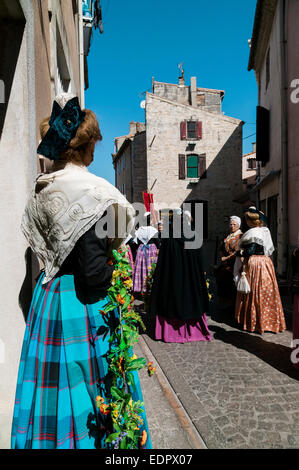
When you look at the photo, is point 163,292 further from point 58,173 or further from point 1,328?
point 58,173

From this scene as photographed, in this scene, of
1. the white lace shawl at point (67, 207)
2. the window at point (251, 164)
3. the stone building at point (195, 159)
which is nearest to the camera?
the white lace shawl at point (67, 207)

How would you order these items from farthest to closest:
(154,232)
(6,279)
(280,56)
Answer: (280,56) → (154,232) → (6,279)

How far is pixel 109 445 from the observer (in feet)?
4.89

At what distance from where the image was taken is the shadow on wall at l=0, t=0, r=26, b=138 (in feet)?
6.11

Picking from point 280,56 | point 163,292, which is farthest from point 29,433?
point 280,56

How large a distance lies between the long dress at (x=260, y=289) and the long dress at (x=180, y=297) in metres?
0.81

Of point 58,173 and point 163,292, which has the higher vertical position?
point 58,173

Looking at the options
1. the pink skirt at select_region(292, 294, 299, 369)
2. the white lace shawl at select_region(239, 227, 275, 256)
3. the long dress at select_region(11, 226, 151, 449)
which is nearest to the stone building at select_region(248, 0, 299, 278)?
the white lace shawl at select_region(239, 227, 275, 256)

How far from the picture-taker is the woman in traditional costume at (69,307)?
141 centimetres

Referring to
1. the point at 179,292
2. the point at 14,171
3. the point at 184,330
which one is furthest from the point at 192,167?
the point at 14,171

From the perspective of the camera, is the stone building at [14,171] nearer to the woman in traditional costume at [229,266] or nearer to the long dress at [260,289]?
the long dress at [260,289]

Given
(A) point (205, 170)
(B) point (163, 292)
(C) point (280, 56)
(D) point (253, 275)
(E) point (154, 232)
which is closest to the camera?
(B) point (163, 292)

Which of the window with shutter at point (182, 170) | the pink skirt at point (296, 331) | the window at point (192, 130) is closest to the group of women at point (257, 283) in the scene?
the pink skirt at point (296, 331)
